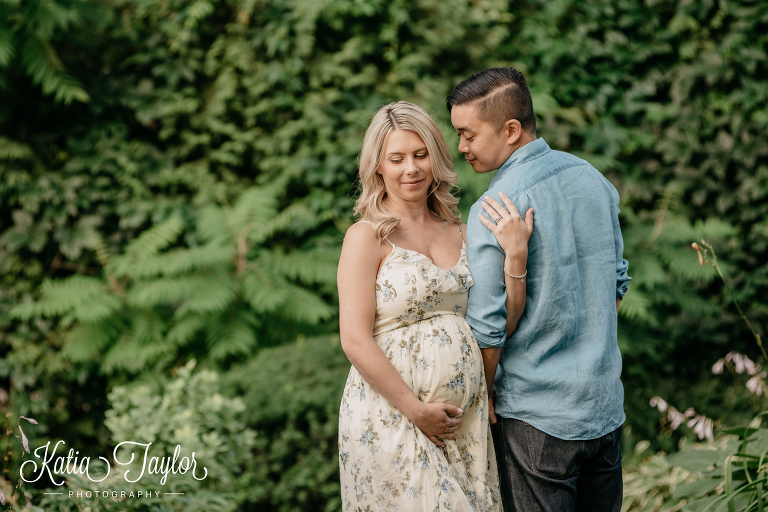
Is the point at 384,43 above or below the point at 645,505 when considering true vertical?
above

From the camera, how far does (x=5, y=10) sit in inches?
177

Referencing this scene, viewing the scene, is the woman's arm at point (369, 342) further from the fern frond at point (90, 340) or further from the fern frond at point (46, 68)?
the fern frond at point (46, 68)

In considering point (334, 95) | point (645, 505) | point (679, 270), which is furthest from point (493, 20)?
point (645, 505)

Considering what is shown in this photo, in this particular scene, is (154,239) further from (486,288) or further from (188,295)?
(486,288)

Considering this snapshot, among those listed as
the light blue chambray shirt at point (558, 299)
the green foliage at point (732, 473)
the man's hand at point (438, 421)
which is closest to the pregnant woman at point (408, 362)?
the man's hand at point (438, 421)

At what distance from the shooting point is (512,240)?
185 cm

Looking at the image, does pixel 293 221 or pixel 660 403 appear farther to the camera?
pixel 293 221

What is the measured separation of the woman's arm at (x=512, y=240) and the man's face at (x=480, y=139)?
0.60ft

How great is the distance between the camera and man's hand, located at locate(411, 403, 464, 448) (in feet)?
6.48

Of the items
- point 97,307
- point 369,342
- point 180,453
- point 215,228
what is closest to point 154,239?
point 215,228

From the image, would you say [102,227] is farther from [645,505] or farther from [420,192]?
[645,505]

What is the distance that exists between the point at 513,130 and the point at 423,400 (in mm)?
976

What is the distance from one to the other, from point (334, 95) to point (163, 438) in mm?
3119

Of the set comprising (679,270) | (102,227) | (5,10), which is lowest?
(679,270)
